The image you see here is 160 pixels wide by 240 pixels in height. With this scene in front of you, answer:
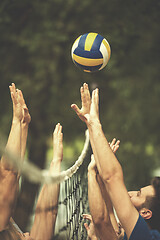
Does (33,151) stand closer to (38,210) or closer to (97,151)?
(38,210)

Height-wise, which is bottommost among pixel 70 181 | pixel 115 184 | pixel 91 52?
pixel 115 184

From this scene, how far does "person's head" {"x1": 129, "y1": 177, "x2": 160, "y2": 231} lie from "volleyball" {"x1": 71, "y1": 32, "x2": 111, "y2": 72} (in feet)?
6.29

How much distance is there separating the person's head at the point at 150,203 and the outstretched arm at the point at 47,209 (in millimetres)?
761

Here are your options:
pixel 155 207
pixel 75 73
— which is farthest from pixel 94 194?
pixel 75 73

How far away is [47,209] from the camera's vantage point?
138 inches

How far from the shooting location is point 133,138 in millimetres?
10820

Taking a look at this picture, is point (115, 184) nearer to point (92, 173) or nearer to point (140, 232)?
point (140, 232)

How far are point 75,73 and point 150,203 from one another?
7.18m

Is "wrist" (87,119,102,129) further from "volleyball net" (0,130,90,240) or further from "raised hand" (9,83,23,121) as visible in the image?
"raised hand" (9,83,23,121)

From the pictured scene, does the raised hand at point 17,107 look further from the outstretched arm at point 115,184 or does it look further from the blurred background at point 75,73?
the blurred background at point 75,73

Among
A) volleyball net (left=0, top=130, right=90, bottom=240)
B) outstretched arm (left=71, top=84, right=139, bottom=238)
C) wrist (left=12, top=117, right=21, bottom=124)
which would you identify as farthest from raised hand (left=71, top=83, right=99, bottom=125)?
volleyball net (left=0, top=130, right=90, bottom=240)

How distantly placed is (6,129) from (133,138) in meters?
3.59

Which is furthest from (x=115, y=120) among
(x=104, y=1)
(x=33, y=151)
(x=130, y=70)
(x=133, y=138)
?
(x=104, y=1)

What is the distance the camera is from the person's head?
337cm
